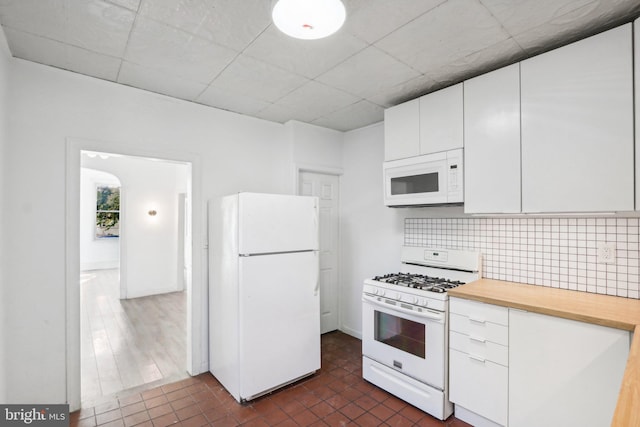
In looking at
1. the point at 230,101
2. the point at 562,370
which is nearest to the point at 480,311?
the point at 562,370

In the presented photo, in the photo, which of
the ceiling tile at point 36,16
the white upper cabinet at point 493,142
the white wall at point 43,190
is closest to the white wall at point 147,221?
the white wall at point 43,190

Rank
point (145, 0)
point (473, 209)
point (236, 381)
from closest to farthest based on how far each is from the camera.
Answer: point (145, 0)
point (473, 209)
point (236, 381)

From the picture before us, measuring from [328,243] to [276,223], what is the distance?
1351 mm

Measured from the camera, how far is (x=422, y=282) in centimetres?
259

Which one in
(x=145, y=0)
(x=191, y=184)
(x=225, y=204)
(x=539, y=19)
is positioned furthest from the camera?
(x=191, y=184)

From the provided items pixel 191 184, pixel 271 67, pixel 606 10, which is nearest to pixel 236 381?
pixel 191 184

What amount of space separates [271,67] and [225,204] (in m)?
1.12

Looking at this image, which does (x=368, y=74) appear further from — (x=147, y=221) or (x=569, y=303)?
(x=147, y=221)

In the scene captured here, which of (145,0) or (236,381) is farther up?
(145,0)

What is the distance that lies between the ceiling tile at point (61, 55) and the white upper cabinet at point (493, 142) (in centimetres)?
249

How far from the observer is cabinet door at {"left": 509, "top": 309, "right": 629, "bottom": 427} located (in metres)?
1.57

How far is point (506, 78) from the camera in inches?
81.7

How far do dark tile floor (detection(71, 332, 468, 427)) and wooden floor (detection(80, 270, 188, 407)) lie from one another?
0.20 meters

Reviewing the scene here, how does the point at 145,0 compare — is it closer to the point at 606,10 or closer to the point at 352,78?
the point at 352,78
